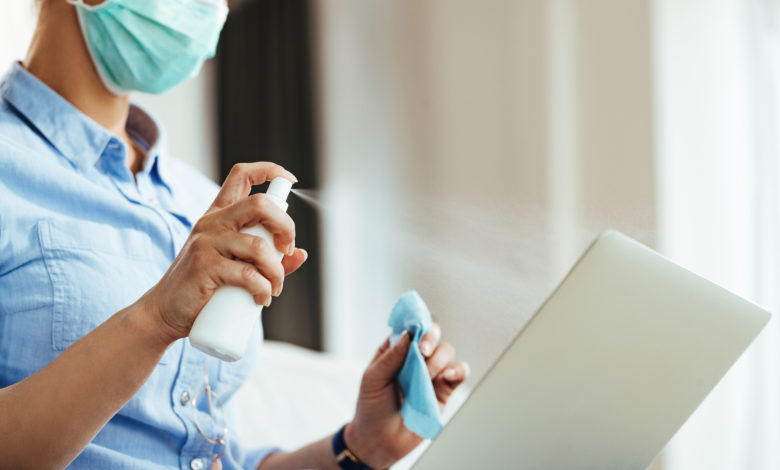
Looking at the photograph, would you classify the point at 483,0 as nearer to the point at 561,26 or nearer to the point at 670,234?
the point at 561,26

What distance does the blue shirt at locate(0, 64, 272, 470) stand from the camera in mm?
771

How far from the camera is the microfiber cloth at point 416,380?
0.88 meters

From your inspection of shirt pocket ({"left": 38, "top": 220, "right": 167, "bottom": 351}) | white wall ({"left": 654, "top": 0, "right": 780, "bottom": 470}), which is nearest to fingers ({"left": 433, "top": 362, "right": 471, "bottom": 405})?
shirt pocket ({"left": 38, "top": 220, "right": 167, "bottom": 351})

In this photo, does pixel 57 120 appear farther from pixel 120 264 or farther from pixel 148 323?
pixel 148 323

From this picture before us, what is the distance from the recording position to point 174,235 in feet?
→ 2.99

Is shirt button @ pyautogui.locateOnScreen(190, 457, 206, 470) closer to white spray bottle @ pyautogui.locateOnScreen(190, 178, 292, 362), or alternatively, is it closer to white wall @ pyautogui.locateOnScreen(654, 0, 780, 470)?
white spray bottle @ pyautogui.locateOnScreen(190, 178, 292, 362)

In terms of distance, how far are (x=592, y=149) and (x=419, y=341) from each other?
1150mm

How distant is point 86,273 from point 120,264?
5 centimetres

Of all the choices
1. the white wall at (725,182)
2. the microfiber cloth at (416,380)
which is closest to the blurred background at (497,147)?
the white wall at (725,182)

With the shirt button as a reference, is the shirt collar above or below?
above

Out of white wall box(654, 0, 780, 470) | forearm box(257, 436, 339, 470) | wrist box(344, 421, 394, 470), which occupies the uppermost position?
white wall box(654, 0, 780, 470)

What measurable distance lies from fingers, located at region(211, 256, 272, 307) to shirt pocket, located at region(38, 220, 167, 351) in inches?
11.5

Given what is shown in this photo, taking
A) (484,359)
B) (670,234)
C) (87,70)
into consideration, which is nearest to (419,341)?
(87,70)

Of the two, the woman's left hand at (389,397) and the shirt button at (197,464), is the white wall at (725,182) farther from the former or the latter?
the shirt button at (197,464)
